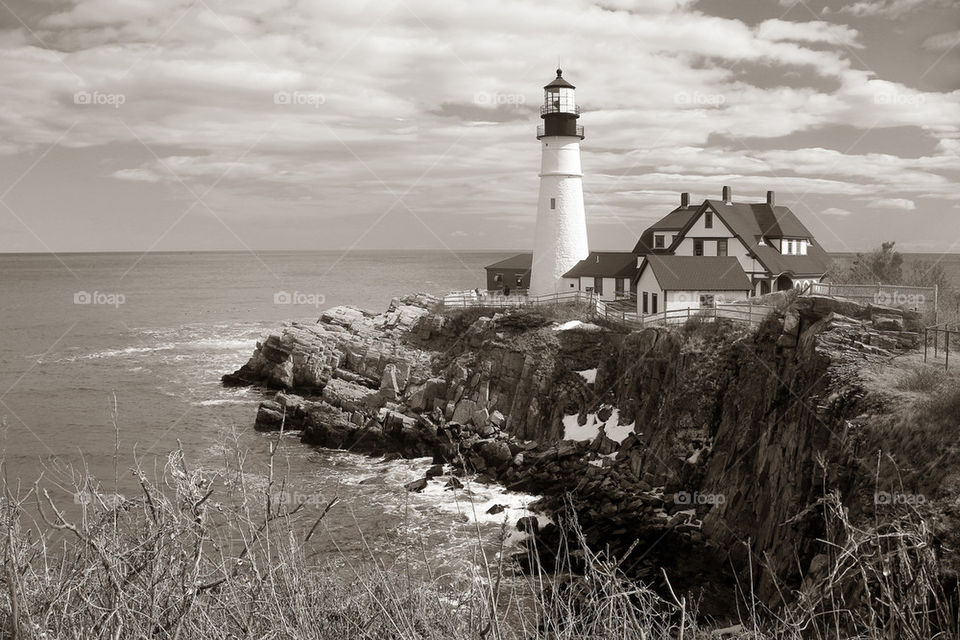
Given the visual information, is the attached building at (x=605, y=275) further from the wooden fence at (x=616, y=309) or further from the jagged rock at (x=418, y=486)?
the jagged rock at (x=418, y=486)

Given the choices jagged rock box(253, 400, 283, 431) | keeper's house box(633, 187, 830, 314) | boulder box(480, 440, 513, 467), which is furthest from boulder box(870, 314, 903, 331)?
jagged rock box(253, 400, 283, 431)

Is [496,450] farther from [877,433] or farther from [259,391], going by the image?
[259,391]

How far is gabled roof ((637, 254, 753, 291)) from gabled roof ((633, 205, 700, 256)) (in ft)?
17.2

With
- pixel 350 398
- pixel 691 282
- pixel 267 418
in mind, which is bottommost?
pixel 267 418

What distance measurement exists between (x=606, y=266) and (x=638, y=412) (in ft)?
43.0

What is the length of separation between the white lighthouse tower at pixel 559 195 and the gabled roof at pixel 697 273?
6917mm

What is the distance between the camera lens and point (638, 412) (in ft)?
96.8

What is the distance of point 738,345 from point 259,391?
26.9 meters

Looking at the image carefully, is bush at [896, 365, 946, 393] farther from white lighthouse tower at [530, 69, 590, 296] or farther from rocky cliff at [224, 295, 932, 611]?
white lighthouse tower at [530, 69, 590, 296]

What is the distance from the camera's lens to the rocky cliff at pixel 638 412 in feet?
61.6

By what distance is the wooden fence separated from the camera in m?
28.3

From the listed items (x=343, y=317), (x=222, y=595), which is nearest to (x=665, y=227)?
(x=343, y=317)

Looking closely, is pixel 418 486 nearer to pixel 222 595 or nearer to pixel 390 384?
pixel 390 384

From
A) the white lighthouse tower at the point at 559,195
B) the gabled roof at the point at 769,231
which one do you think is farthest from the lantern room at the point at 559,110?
the gabled roof at the point at 769,231
